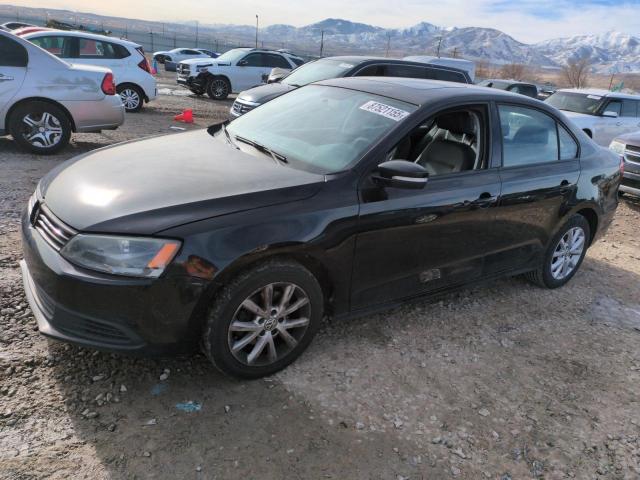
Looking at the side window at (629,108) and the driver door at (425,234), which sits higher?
the side window at (629,108)

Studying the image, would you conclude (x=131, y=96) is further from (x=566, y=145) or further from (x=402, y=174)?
(x=402, y=174)

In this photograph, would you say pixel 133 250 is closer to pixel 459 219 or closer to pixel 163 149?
pixel 163 149

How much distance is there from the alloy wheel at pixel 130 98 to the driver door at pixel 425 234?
31.9 ft

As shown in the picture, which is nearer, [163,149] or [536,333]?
[163,149]

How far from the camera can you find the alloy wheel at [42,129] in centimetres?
681

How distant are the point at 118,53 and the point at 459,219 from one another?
1027cm

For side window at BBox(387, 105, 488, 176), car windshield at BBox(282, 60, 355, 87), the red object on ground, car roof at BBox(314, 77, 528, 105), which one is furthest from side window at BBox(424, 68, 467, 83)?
side window at BBox(387, 105, 488, 176)

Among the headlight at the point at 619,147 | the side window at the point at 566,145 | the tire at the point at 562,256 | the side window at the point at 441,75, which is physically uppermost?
the side window at the point at 441,75

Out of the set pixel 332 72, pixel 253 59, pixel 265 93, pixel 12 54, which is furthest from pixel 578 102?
pixel 12 54

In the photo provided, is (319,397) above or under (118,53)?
under

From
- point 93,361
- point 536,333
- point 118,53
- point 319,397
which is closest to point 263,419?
point 319,397

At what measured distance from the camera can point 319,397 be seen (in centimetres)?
282

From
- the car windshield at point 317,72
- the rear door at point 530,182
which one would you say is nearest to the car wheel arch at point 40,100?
the car windshield at point 317,72

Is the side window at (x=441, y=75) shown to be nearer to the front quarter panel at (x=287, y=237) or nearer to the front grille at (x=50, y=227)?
the front quarter panel at (x=287, y=237)
